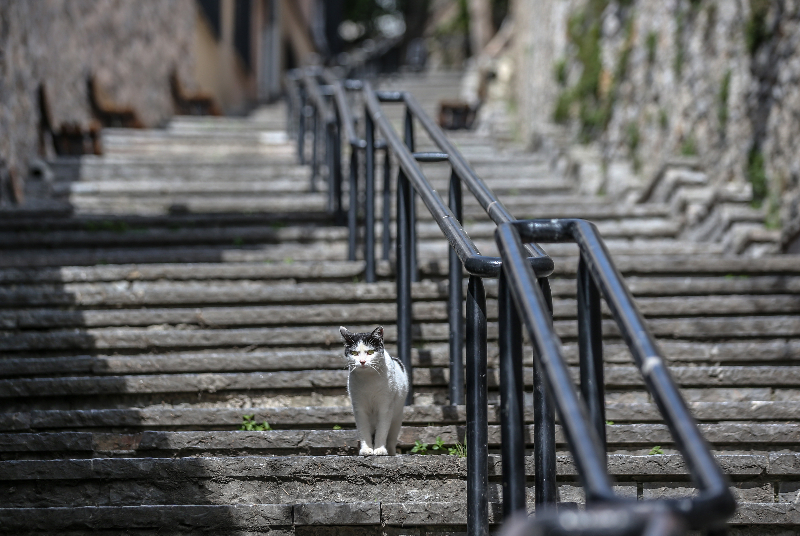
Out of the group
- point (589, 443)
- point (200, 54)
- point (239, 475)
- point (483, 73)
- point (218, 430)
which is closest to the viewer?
point (589, 443)

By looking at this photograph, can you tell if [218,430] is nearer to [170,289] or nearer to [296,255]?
[170,289]

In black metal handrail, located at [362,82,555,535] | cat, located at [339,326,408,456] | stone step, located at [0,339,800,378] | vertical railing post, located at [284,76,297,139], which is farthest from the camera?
vertical railing post, located at [284,76,297,139]

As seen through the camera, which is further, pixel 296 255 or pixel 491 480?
pixel 296 255

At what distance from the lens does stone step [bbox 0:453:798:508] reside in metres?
2.71

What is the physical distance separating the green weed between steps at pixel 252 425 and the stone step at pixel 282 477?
1.41ft

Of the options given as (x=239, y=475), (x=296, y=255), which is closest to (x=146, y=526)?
(x=239, y=475)

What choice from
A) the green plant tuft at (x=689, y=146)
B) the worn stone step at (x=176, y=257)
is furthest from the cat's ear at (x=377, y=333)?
the green plant tuft at (x=689, y=146)

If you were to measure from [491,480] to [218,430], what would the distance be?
0.98 m

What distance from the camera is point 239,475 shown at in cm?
274

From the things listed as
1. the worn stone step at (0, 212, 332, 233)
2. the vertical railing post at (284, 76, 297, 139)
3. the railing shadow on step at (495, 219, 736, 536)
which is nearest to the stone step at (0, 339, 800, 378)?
the railing shadow on step at (495, 219, 736, 536)

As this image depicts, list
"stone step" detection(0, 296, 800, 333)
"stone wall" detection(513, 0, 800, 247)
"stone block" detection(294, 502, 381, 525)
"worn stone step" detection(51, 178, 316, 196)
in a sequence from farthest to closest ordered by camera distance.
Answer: "worn stone step" detection(51, 178, 316, 196) → "stone wall" detection(513, 0, 800, 247) → "stone step" detection(0, 296, 800, 333) → "stone block" detection(294, 502, 381, 525)

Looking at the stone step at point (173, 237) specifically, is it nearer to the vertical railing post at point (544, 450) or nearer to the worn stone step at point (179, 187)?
the worn stone step at point (179, 187)

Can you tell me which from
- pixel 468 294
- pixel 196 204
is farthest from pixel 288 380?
pixel 196 204

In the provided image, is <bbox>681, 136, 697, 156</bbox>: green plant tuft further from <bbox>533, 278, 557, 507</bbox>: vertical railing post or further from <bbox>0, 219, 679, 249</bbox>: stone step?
<bbox>533, 278, 557, 507</bbox>: vertical railing post
